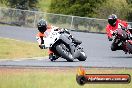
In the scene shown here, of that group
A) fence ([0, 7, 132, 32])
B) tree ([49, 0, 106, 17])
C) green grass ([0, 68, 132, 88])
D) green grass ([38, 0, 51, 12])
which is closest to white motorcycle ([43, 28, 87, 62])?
green grass ([0, 68, 132, 88])

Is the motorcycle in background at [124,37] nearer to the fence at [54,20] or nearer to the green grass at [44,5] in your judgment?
the fence at [54,20]

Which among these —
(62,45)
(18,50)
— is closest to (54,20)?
(18,50)

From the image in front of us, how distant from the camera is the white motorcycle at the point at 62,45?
69.5ft

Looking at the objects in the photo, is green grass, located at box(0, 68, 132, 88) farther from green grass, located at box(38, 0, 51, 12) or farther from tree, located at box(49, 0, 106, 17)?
green grass, located at box(38, 0, 51, 12)

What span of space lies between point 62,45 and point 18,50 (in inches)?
317

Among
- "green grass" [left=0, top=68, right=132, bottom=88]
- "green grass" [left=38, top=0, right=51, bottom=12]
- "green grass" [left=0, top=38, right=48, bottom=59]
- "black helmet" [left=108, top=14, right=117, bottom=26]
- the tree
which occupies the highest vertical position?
"black helmet" [left=108, top=14, right=117, bottom=26]

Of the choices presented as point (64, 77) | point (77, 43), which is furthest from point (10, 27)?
point (64, 77)

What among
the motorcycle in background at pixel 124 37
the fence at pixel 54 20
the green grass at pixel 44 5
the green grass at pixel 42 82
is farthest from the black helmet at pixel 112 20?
the green grass at pixel 44 5

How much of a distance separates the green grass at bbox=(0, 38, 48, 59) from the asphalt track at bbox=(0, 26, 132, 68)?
217 centimetres

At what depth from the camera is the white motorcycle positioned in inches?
834

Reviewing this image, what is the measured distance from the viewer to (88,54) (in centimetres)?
2612

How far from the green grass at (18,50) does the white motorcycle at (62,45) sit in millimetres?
4278

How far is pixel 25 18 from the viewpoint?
147 ft

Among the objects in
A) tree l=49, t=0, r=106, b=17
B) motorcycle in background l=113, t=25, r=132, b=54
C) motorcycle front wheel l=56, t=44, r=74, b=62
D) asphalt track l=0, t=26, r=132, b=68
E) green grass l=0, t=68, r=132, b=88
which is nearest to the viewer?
green grass l=0, t=68, r=132, b=88
